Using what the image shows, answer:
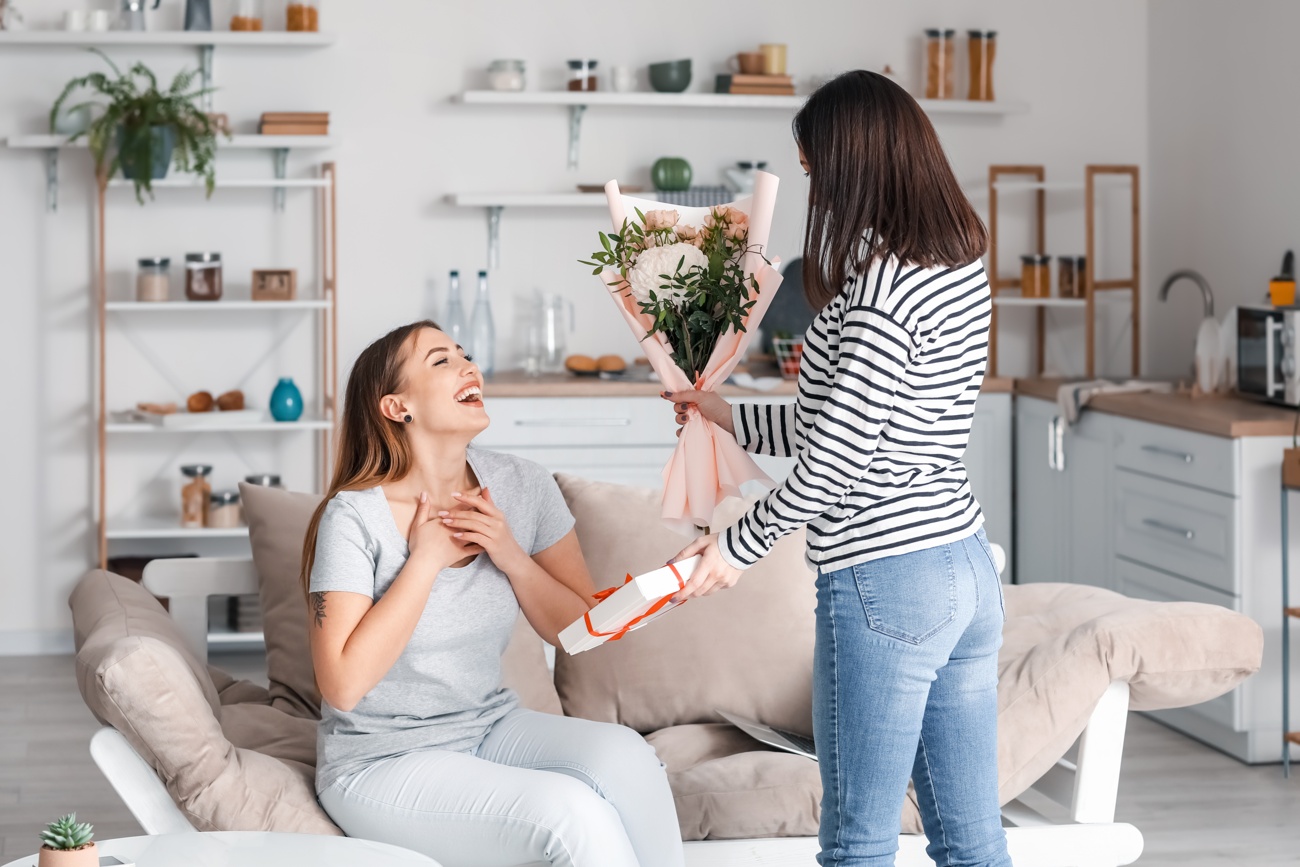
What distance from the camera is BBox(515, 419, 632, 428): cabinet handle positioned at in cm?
448

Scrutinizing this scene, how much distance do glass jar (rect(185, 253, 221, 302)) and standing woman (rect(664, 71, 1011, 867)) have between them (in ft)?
10.9

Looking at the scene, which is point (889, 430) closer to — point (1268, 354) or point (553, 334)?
point (1268, 354)

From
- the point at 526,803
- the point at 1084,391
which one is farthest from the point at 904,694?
the point at 1084,391

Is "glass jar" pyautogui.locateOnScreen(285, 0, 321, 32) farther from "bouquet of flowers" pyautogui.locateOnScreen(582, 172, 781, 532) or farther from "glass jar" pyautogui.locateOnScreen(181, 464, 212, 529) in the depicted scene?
"bouquet of flowers" pyautogui.locateOnScreen(582, 172, 781, 532)

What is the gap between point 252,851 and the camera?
158cm

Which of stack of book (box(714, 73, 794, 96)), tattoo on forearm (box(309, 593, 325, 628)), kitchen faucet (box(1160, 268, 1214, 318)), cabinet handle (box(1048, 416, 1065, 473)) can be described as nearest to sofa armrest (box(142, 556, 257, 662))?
tattoo on forearm (box(309, 593, 325, 628))

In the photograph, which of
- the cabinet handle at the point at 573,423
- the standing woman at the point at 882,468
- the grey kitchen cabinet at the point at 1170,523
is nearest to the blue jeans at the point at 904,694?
the standing woman at the point at 882,468

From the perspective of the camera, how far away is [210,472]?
462 centimetres

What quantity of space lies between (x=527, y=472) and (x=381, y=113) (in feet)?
10.0

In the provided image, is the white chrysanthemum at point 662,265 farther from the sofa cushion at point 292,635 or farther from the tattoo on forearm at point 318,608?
the sofa cushion at point 292,635

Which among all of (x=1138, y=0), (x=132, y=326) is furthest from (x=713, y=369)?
(x=1138, y=0)

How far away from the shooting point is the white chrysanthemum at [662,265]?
73.7 inches

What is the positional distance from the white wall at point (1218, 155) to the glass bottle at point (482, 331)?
2.38m

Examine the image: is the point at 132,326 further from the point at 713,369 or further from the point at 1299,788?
the point at 1299,788
